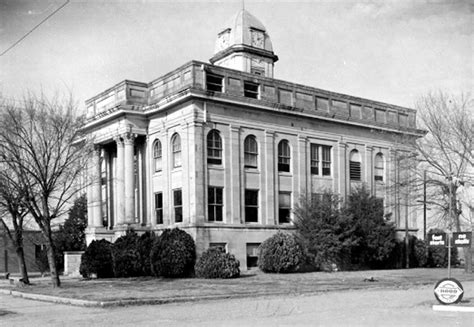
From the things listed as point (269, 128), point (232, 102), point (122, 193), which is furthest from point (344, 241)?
point (122, 193)

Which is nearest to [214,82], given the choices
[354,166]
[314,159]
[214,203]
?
[214,203]

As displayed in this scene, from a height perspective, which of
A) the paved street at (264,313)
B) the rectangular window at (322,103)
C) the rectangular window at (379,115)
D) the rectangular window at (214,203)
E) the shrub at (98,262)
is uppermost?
the rectangular window at (322,103)

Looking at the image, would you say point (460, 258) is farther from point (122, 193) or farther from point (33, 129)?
point (33, 129)

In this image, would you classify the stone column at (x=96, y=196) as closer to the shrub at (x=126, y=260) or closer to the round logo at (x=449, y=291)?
the shrub at (x=126, y=260)

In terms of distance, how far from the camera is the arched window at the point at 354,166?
140 feet

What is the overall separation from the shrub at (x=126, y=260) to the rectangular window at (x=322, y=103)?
16.1 meters

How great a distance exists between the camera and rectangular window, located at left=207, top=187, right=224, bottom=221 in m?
34.8

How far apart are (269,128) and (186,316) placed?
2351cm

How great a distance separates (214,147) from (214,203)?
11.1 ft

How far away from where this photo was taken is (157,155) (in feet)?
125

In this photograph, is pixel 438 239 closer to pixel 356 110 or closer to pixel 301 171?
pixel 301 171

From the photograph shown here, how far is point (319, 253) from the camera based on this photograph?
1389 inches

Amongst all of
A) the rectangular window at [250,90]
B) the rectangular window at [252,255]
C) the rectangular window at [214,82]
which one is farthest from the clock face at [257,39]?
the rectangular window at [252,255]

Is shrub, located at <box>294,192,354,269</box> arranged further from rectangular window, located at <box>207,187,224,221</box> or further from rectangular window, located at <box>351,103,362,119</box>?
rectangular window, located at <box>351,103,362,119</box>
